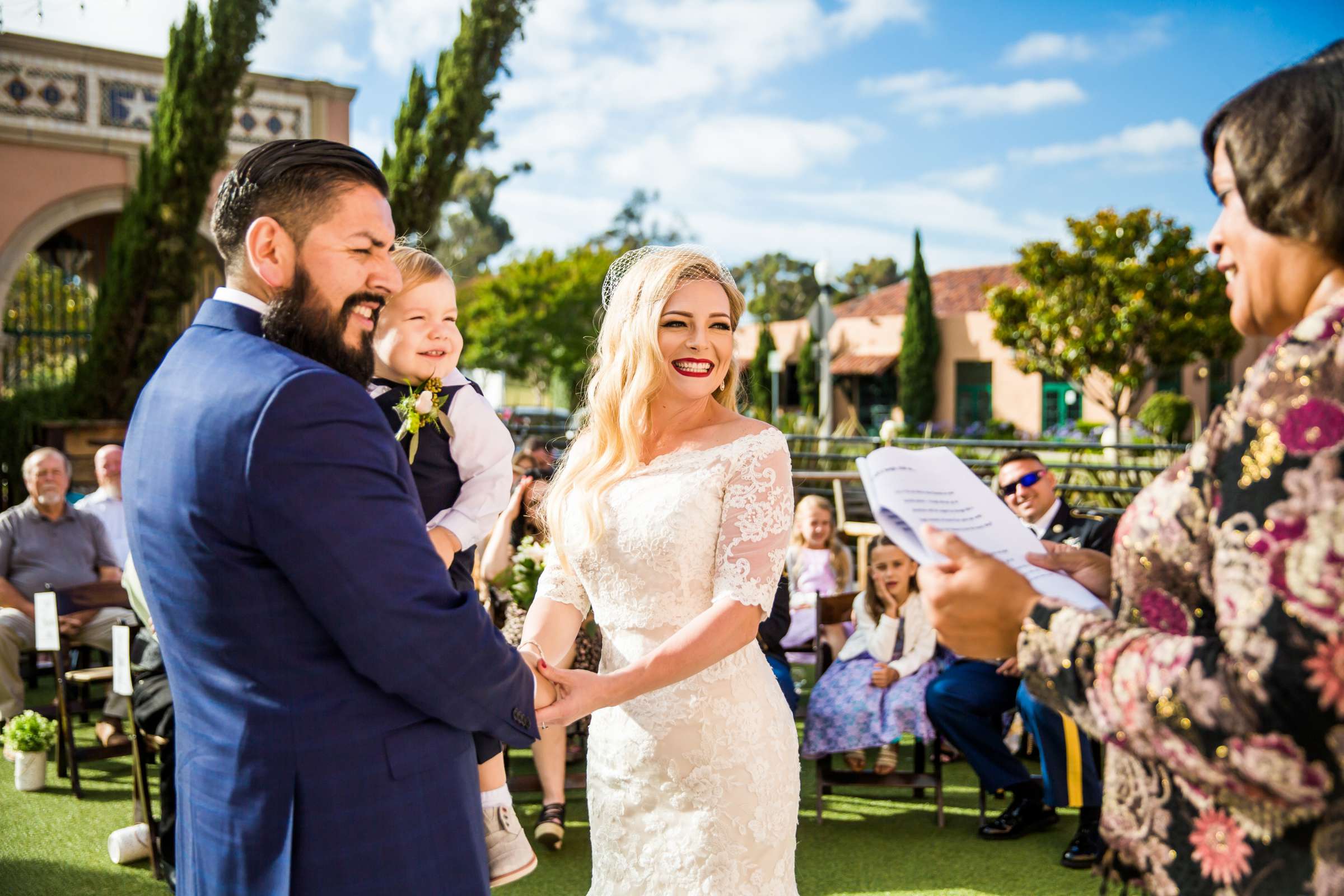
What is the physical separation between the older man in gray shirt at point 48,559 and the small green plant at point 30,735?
107 centimetres

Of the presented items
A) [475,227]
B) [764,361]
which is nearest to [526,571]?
[764,361]

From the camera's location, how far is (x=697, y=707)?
2652 millimetres

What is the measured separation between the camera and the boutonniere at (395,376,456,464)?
9.73ft

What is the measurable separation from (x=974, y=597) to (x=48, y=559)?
7.73 metres

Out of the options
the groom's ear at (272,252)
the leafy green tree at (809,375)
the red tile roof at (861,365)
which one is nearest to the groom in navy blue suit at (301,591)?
the groom's ear at (272,252)

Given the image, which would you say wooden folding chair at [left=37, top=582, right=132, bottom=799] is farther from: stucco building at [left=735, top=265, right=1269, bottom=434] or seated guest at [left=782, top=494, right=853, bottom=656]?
stucco building at [left=735, top=265, right=1269, bottom=434]

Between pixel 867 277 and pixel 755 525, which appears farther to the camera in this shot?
pixel 867 277

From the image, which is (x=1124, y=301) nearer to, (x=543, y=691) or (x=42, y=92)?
(x=42, y=92)

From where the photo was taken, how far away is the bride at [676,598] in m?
2.57

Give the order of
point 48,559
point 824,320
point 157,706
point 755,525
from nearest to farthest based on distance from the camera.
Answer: point 755,525 < point 157,706 < point 48,559 < point 824,320

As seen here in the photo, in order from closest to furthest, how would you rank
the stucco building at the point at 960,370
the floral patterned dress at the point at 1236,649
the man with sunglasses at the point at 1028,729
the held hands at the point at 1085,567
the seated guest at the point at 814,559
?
1. the floral patterned dress at the point at 1236,649
2. the held hands at the point at 1085,567
3. the man with sunglasses at the point at 1028,729
4. the seated guest at the point at 814,559
5. the stucco building at the point at 960,370

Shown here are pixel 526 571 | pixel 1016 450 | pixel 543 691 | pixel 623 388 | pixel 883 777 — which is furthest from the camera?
pixel 1016 450

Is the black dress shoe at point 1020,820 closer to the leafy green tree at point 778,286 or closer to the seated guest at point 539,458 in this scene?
the seated guest at point 539,458

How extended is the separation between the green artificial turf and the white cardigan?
0.79 m
